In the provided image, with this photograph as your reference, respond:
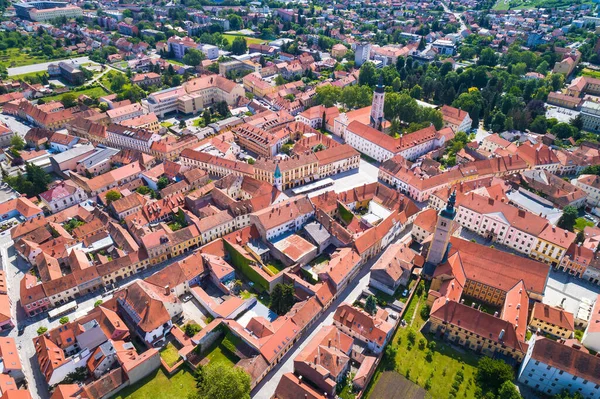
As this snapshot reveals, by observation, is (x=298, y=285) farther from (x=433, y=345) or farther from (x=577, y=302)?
(x=577, y=302)

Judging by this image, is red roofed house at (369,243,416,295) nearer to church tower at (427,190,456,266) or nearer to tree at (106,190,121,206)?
church tower at (427,190,456,266)

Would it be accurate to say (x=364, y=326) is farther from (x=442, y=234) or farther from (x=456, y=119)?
(x=456, y=119)

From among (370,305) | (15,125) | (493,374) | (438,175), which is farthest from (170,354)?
(15,125)

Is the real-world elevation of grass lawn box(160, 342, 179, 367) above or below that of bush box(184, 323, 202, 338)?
below

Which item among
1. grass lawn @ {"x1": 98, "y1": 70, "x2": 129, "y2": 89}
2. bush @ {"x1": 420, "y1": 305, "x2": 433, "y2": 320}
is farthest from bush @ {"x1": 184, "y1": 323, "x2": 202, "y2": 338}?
grass lawn @ {"x1": 98, "y1": 70, "x2": 129, "y2": 89}

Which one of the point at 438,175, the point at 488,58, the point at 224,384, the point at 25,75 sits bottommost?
the point at 25,75

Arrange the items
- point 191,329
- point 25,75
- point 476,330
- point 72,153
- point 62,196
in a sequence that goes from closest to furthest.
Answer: point 476,330 < point 191,329 < point 62,196 < point 72,153 < point 25,75
